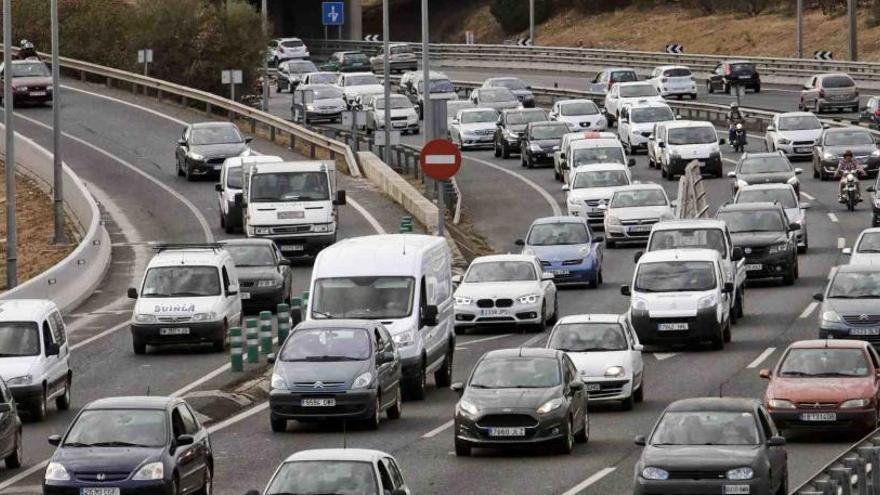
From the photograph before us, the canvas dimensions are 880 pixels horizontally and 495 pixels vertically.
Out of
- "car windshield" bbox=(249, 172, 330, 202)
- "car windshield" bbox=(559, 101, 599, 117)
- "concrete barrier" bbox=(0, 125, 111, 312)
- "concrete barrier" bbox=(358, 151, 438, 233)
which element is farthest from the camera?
"car windshield" bbox=(559, 101, 599, 117)

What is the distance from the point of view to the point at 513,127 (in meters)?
72.6

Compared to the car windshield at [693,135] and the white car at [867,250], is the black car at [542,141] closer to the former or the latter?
the car windshield at [693,135]

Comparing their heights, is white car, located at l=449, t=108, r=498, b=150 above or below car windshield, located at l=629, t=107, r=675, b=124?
below

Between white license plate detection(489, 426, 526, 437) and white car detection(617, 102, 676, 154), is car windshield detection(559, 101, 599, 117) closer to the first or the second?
white car detection(617, 102, 676, 154)

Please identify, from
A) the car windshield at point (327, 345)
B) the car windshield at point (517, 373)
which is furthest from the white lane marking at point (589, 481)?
the car windshield at point (327, 345)

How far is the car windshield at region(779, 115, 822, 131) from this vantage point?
218ft

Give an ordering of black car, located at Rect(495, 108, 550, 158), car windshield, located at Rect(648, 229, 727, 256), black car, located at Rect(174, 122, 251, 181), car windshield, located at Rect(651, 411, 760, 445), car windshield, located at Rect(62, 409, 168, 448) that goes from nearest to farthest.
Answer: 1. car windshield, located at Rect(651, 411, 760, 445)
2. car windshield, located at Rect(62, 409, 168, 448)
3. car windshield, located at Rect(648, 229, 727, 256)
4. black car, located at Rect(174, 122, 251, 181)
5. black car, located at Rect(495, 108, 550, 158)

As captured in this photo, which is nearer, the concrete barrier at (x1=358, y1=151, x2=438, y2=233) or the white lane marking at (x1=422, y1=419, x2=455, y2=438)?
the white lane marking at (x1=422, y1=419, x2=455, y2=438)

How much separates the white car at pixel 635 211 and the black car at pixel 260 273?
35.2ft

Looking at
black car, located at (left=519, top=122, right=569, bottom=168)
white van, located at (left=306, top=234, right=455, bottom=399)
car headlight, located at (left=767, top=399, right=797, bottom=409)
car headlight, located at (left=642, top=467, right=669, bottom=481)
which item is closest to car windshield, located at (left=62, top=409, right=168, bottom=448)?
car headlight, located at (left=642, top=467, right=669, bottom=481)

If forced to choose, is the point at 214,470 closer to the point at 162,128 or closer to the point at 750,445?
the point at 750,445

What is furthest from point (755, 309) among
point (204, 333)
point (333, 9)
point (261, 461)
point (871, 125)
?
point (333, 9)

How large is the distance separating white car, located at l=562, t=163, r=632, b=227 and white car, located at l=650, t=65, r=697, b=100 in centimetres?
3373

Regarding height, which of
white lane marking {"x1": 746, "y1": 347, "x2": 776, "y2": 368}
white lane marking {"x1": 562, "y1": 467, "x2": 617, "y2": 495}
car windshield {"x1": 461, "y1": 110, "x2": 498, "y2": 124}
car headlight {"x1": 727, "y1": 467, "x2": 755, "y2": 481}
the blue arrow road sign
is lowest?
white lane marking {"x1": 746, "y1": 347, "x2": 776, "y2": 368}
